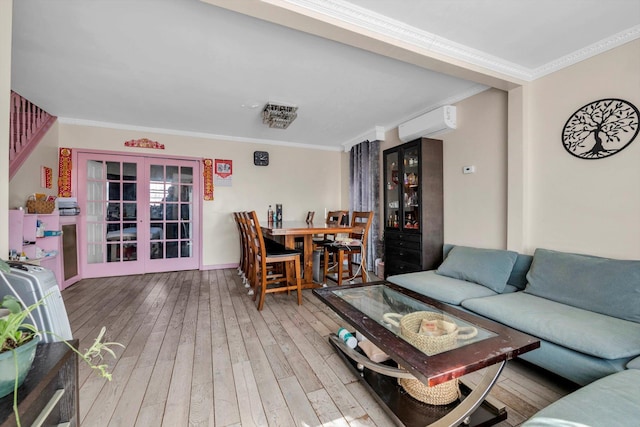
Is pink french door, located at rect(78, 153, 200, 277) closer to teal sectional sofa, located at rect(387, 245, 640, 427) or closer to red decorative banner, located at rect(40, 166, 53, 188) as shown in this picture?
red decorative banner, located at rect(40, 166, 53, 188)

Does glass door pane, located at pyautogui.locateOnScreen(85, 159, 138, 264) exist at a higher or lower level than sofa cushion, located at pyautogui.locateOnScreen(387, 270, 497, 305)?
higher

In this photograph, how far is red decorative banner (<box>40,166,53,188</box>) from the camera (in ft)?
11.7

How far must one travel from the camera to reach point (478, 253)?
2771mm

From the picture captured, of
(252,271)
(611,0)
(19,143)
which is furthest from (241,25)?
(19,143)

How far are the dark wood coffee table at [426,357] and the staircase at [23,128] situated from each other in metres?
3.73

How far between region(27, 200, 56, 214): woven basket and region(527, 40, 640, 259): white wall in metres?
5.22

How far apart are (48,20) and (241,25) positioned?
1.35 m

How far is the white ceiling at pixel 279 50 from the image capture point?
5.98ft

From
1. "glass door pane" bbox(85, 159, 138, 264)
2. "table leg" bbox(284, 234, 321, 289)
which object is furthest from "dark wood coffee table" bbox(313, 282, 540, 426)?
"glass door pane" bbox(85, 159, 138, 264)

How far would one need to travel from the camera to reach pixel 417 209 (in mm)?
3502

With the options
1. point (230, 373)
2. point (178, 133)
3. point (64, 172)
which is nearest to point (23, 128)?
point (64, 172)

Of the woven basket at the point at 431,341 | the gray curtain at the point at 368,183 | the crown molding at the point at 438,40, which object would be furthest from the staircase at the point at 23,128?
the gray curtain at the point at 368,183

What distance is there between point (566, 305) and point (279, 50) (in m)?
2.97

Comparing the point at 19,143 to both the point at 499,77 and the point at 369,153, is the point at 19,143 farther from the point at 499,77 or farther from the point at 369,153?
the point at 499,77
